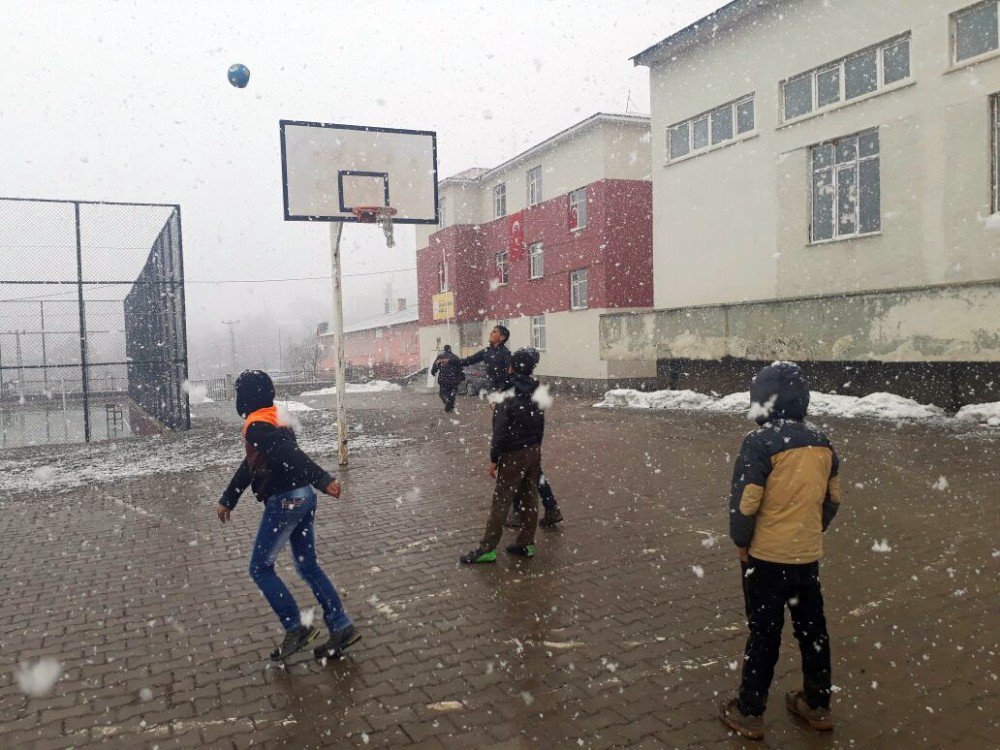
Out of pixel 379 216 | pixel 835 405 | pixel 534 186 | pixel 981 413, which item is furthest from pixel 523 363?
pixel 534 186

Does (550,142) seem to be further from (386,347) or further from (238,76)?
(386,347)

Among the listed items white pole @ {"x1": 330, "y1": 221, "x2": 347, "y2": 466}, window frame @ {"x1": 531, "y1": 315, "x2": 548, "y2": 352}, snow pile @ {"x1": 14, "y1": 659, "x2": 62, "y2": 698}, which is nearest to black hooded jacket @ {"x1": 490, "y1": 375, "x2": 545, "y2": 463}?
snow pile @ {"x1": 14, "y1": 659, "x2": 62, "y2": 698}

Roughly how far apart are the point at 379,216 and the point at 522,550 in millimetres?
7697

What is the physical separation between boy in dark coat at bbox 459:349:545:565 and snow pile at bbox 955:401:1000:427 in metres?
10.3

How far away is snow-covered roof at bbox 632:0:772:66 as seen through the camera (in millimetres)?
18156

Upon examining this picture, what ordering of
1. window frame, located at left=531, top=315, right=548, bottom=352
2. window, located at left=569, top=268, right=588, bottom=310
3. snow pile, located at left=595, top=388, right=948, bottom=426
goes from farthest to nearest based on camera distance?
window frame, located at left=531, top=315, right=548, bottom=352 < window, located at left=569, top=268, right=588, bottom=310 < snow pile, located at left=595, top=388, right=948, bottom=426

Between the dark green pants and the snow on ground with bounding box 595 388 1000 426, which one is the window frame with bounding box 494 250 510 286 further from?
the dark green pants

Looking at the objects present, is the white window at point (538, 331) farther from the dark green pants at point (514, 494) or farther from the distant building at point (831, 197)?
the dark green pants at point (514, 494)

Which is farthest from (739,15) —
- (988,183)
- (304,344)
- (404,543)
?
(304,344)

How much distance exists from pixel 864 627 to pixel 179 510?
23.9ft

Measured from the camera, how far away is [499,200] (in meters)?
33.2

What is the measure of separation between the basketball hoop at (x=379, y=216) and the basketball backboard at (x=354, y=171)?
6cm

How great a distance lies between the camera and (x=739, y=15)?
18.6 m

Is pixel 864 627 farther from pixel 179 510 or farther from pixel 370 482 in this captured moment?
pixel 179 510
